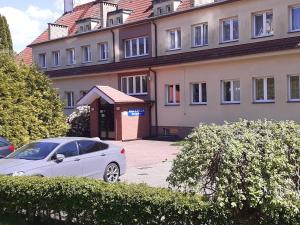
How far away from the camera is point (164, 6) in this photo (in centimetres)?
2989

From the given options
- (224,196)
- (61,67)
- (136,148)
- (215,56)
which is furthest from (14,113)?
(61,67)

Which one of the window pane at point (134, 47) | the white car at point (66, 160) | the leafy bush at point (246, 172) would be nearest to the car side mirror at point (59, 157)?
the white car at point (66, 160)

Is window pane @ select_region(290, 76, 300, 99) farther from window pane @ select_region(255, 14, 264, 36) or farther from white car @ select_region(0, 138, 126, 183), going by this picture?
white car @ select_region(0, 138, 126, 183)

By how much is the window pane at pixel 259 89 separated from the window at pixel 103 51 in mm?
12858

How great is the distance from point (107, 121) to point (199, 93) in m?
6.12

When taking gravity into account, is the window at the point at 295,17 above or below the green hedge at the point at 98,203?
above

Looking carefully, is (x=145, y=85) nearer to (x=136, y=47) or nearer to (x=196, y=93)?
(x=136, y=47)

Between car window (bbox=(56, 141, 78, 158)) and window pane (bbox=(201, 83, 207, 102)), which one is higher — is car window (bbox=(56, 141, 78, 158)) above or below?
below

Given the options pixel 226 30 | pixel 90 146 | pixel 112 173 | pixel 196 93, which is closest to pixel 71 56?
pixel 196 93

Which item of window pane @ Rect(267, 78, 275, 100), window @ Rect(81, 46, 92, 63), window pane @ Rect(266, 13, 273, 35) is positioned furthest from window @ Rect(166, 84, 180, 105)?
window @ Rect(81, 46, 92, 63)

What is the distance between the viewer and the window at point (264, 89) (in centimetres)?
2322

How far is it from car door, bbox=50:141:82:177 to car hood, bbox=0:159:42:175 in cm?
47

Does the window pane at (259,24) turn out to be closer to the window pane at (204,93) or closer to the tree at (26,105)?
the window pane at (204,93)

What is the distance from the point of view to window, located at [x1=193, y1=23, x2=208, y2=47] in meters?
27.0
